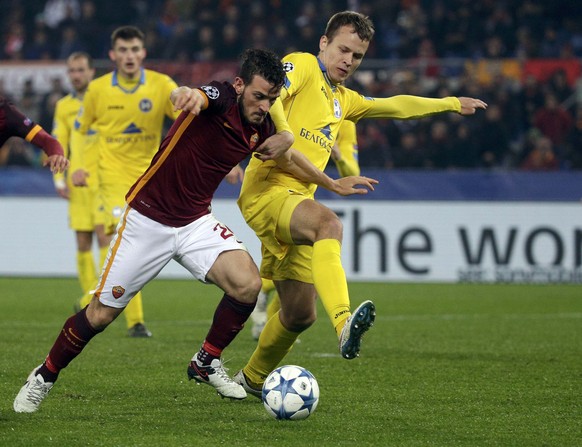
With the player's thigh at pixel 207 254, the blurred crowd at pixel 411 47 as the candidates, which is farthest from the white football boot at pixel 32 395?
the blurred crowd at pixel 411 47

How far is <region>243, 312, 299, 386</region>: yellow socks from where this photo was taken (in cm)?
648

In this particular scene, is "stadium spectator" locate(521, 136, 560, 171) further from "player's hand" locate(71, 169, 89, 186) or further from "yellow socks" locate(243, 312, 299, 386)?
"yellow socks" locate(243, 312, 299, 386)

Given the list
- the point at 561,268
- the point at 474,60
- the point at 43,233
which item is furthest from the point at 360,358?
the point at 474,60

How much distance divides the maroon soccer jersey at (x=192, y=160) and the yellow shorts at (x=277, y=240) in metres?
0.42

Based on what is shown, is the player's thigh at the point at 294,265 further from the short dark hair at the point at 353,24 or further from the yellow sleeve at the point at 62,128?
the yellow sleeve at the point at 62,128

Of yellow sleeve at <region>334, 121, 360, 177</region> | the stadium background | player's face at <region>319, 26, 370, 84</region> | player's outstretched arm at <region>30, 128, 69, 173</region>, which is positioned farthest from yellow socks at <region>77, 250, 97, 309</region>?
player's face at <region>319, 26, 370, 84</region>

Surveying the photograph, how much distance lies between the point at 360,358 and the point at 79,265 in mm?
4277

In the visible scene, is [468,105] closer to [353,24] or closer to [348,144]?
[353,24]

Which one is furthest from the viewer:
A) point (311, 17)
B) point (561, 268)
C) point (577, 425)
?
point (311, 17)

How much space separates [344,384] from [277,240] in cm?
121

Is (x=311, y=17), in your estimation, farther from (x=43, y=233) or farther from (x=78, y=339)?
(x=78, y=339)

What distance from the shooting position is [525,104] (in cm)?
1753

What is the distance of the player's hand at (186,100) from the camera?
5301mm

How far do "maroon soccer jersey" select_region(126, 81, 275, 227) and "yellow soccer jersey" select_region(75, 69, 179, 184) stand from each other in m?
3.90
